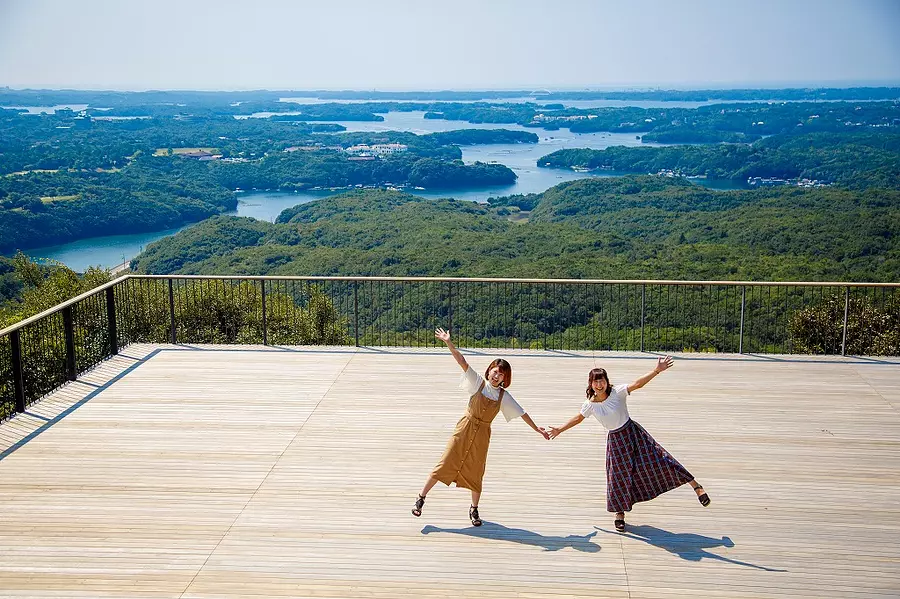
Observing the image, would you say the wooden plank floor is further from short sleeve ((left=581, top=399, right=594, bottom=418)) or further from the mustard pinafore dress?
short sleeve ((left=581, top=399, right=594, bottom=418))

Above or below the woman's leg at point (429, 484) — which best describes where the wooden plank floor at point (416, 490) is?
below

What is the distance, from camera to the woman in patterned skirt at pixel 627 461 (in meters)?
4.82

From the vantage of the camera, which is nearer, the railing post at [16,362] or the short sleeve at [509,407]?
the short sleeve at [509,407]

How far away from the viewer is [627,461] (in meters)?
4.92

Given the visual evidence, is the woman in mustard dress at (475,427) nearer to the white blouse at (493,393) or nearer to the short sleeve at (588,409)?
the white blouse at (493,393)

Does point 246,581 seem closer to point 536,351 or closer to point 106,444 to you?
point 106,444

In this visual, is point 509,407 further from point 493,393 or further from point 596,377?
point 596,377

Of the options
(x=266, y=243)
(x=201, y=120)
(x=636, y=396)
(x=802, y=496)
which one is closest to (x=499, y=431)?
(x=636, y=396)

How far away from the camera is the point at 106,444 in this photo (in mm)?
6426

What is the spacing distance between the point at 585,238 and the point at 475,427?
4762 centimetres

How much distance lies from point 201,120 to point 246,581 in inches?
6409

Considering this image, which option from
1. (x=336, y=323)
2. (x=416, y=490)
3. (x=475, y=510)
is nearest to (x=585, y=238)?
(x=336, y=323)

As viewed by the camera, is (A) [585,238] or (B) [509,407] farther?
(A) [585,238]

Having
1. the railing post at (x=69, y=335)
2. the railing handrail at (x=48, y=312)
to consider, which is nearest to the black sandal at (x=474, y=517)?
the railing handrail at (x=48, y=312)
